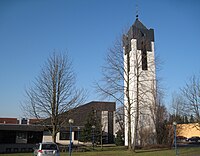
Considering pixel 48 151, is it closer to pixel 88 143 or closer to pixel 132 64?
pixel 132 64

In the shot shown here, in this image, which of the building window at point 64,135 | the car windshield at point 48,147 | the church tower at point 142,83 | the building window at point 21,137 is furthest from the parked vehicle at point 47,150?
the building window at point 64,135

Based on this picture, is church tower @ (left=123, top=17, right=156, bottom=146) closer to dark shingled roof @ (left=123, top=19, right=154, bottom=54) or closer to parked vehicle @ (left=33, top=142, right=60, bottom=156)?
dark shingled roof @ (left=123, top=19, right=154, bottom=54)

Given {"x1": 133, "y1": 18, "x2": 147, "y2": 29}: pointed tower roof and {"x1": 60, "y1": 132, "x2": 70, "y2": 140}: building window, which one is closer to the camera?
{"x1": 133, "y1": 18, "x2": 147, "y2": 29}: pointed tower roof

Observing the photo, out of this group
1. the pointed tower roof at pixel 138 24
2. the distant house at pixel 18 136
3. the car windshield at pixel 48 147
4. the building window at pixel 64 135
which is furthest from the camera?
the building window at pixel 64 135

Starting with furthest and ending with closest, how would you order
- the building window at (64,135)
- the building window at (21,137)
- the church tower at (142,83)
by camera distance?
the building window at (64,135), the building window at (21,137), the church tower at (142,83)

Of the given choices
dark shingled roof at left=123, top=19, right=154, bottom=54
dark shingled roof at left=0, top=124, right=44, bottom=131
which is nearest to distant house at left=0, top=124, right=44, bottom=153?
dark shingled roof at left=0, top=124, right=44, bottom=131

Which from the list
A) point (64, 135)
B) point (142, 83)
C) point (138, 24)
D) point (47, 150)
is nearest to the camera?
point (47, 150)

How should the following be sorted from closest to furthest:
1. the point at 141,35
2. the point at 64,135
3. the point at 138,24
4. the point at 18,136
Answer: the point at 18,136, the point at 141,35, the point at 138,24, the point at 64,135

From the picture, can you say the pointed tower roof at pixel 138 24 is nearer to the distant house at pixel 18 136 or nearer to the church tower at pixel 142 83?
the church tower at pixel 142 83

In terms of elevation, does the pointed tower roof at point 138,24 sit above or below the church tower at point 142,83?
above

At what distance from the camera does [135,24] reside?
4612 centimetres

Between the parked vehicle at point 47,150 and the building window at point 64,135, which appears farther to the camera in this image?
the building window at point 64,135

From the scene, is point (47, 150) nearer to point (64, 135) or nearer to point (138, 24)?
point (64, 135)

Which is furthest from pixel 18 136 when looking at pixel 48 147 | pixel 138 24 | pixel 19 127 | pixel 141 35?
pixel 138 24
